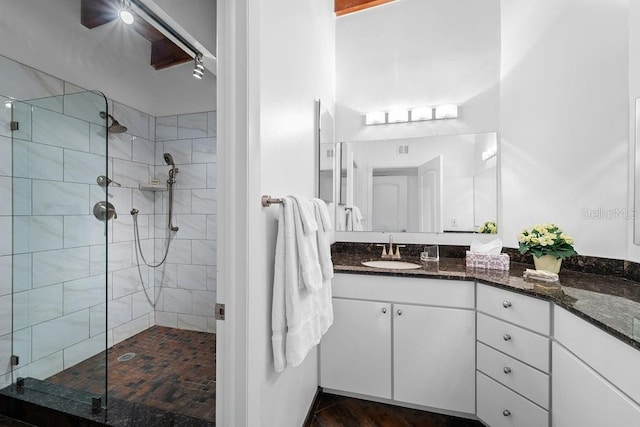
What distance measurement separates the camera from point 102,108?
173cm

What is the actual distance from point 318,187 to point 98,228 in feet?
5.03

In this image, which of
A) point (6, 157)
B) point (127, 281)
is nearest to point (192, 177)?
point (127, 281)

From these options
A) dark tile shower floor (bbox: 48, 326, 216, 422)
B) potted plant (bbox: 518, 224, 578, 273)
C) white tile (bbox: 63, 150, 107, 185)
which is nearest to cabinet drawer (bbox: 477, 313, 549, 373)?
potted plant (bbox: 518, 224, 578, 273)

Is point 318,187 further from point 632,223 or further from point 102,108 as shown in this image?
point 632,223

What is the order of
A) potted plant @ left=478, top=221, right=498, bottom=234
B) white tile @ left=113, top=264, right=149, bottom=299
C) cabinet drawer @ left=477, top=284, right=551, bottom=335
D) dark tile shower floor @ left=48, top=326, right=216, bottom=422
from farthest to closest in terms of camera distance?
white tile @ left=113, top=264, right=149, bottom=299 < potted plant @ left=478, top=221, right=498, bottom=234 < dark tile shower floor @ left=48, top=326, right=216, bottom=422 < cabinet drawer @ left=477, top=284, right=551, bottom=335

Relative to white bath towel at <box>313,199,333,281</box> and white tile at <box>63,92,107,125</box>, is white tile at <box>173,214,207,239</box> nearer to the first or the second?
white tile at <box>63,92,107,125</box>

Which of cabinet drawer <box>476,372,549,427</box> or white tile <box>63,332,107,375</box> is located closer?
cabinet drawer <box>476,372,549,427</box>

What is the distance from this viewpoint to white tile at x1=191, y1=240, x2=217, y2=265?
2.60m

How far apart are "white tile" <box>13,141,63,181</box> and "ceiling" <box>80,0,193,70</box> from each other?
1.00m

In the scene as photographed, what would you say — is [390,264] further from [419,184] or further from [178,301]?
[178,301]

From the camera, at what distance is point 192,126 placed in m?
2.64

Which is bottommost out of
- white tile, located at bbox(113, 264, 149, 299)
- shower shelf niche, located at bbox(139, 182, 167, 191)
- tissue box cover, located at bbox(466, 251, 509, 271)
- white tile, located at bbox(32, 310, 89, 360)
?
white tile, located at bbox(32, 310, 89, 360)

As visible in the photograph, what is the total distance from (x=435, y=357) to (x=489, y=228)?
1.04 m

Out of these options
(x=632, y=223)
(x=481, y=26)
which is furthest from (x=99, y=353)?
(x=481, y=26)
